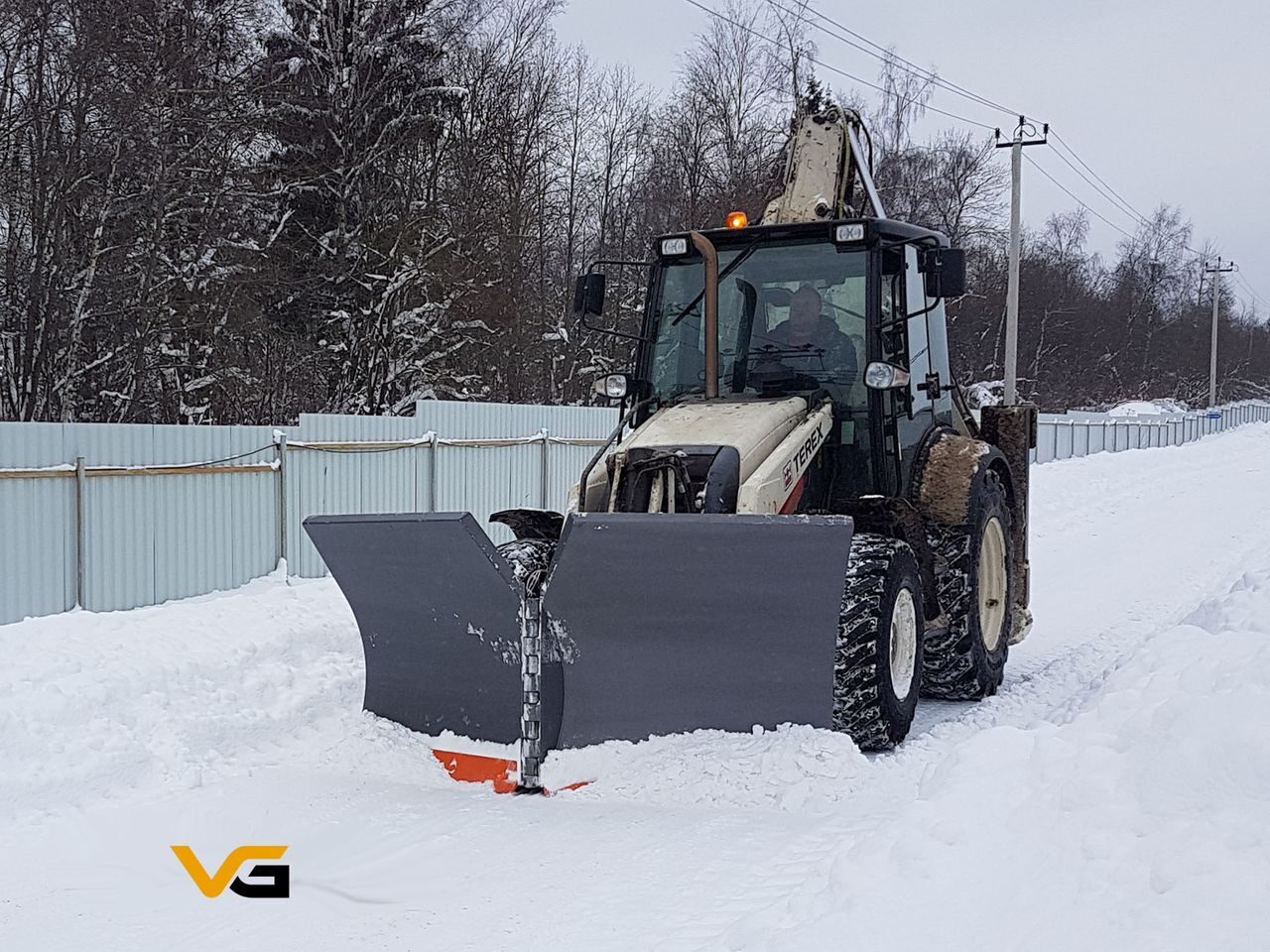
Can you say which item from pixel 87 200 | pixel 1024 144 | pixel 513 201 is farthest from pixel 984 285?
pixel 87 200

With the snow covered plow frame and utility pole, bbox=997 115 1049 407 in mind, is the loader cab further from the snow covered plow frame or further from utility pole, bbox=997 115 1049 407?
utility pole, bbox=997 115 1049 407

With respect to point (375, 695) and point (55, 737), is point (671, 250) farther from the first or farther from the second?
point (55, 737)

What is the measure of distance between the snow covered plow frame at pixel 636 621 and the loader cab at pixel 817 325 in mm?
1391

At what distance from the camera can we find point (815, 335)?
643 centimetres

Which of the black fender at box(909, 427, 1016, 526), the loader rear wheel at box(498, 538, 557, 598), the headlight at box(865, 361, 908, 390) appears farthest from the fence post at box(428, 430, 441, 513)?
the headlight at box(865, 361, 908, 390)

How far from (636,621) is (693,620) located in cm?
24

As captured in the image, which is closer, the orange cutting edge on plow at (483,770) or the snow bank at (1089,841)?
the snow bank at (1089,841)

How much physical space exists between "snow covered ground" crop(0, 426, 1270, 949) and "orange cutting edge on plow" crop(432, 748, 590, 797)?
62 mm

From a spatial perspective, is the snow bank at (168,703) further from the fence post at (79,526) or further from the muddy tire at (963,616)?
the muddy tire at (963,616)

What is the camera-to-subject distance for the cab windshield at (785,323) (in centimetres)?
637

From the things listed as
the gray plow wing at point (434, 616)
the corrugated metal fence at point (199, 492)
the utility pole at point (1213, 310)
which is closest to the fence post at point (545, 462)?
the corrugated metal fence at point (199, 492)

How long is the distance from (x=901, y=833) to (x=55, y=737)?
4.01 meters

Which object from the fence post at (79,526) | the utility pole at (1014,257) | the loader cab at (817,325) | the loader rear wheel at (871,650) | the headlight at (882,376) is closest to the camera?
the loader rear wheel at (871,650)

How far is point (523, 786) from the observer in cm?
504
